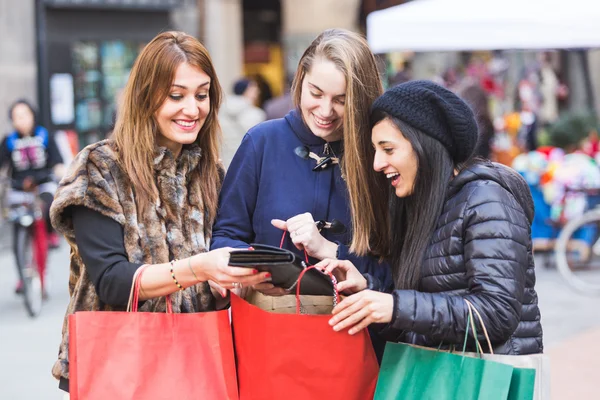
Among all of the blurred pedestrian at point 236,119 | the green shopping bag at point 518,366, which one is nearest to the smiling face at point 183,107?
the green shopping bag at point 518,366

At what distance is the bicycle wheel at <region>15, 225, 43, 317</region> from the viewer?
27.0ft

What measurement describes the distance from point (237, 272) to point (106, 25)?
1305 centimetres

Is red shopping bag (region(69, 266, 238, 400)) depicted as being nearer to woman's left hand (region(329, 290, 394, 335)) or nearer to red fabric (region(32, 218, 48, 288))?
woman's left hand (region(329, 290, 394, 335))

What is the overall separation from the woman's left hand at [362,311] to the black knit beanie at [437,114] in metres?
0.52

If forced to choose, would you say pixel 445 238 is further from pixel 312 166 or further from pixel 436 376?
pixel 312 166

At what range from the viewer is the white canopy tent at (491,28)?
977 cm

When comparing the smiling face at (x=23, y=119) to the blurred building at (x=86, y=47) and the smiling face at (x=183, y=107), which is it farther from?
the smiling face at (x=183, y=107)

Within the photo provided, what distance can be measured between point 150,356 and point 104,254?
348mm

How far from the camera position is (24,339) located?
7516 mm

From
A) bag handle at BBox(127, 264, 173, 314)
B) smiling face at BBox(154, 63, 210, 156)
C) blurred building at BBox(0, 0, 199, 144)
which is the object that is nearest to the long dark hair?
smiling face at BBox(154, 63, 210, 156)

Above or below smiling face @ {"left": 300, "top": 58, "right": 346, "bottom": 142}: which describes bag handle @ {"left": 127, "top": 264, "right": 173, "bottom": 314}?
below

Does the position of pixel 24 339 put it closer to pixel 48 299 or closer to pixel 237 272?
pixel 48 299

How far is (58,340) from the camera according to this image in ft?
24.7

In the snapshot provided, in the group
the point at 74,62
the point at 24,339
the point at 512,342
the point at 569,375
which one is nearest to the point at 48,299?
the point at 24,339
